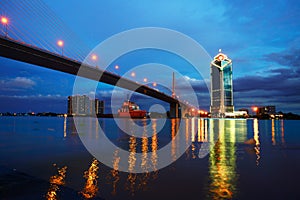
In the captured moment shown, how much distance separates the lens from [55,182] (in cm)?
643

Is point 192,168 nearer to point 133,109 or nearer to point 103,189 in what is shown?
point 103,189

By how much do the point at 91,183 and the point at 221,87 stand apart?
518 ft

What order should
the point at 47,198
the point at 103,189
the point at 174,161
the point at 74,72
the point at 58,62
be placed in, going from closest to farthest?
the point at 47,198
the point at 103,189
the point at 174,161
the point at 58,62
the point at 74,72

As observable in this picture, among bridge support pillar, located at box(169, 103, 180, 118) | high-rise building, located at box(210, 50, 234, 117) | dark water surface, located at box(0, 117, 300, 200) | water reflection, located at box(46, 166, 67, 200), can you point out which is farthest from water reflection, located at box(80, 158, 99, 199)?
high-rise building, located at box(210, 50, 234, 117)

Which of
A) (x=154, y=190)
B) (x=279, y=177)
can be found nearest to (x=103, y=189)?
(x=154, y=190)

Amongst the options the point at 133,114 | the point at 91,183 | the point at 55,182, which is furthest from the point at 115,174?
the point at 133,114

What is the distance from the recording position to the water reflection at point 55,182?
5.31 meters

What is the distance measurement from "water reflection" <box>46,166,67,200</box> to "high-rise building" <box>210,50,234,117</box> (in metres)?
151

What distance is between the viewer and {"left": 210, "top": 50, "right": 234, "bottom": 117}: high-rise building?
15425 centimetres

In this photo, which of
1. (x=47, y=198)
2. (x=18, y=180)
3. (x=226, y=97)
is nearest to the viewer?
(x=47, y=198)

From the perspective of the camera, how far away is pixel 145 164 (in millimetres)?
9047

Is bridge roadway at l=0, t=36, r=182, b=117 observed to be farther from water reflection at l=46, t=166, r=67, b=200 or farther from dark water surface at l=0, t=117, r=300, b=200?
water reflection at l=46, t=166, r=67, b=200

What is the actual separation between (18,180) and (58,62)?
32.9 meters

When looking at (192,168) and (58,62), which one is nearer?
(192,168)
